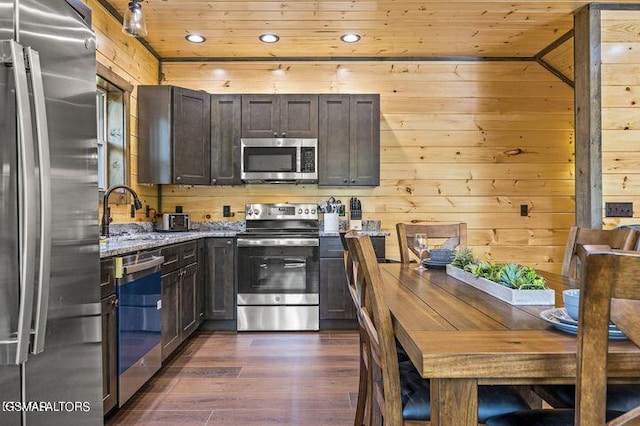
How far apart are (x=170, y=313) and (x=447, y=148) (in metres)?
3.10

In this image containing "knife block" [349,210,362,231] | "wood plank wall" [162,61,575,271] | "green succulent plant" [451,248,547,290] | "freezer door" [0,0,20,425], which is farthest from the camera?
"wood plank wall" [162,61,575,271]

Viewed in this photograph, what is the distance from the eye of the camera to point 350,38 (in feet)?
13.0

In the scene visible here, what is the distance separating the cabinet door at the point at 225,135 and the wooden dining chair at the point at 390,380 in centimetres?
297

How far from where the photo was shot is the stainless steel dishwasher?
2211 mm

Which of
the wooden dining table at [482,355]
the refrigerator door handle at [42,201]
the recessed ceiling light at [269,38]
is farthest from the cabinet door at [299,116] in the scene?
the wooden dining table at [482,355]

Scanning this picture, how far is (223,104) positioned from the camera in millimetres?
4168

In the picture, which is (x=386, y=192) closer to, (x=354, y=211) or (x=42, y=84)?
(x=354, y=211)

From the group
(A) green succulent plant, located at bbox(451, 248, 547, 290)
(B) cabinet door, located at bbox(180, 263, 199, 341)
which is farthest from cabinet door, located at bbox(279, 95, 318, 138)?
(A) green succulent plant, located at bbox(451, 248, 547, 290)

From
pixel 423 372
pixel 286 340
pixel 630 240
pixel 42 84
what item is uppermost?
pixel 42 84

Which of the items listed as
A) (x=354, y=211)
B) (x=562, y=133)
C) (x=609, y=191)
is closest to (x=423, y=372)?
(x=609, y=191)

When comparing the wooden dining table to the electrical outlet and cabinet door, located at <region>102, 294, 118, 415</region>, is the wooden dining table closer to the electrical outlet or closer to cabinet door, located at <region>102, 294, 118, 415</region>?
cabinet door, located at <region>102, 294, 118, 415</region>

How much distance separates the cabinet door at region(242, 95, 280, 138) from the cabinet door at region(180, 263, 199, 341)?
4.61 feet

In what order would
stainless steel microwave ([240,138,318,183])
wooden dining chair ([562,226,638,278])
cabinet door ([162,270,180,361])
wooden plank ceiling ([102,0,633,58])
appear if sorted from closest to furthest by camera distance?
wooden dining chair ([562,226,638,278])
cabinet door ([162,270,180,361])
wooden plank ceiling ([102,0,633,58])
stainless steel microwave ([240,138,318,183])

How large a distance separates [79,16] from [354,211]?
3.08m
